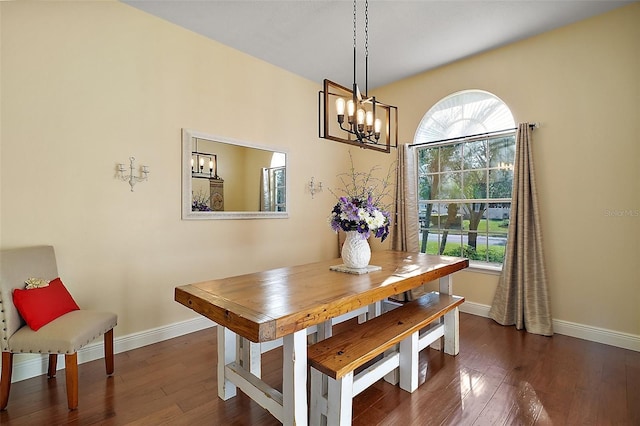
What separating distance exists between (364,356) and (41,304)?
2.05 meters

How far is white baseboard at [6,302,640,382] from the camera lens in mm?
2264

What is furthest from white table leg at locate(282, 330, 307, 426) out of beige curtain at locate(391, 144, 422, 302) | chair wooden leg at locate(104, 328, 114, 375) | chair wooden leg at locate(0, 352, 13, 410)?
beige curtain at locate(391, 144, 422, 302)

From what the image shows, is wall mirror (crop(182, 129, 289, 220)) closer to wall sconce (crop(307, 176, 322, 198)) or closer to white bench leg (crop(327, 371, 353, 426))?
wall sconce (crop(307, 176, 322, 198))

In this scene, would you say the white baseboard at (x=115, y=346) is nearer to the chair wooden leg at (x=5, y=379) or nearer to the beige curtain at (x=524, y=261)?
the chair wooden leg at (x=5, y=379)

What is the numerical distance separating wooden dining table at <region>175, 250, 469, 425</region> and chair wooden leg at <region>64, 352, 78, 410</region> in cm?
73

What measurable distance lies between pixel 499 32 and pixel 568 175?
1563mm

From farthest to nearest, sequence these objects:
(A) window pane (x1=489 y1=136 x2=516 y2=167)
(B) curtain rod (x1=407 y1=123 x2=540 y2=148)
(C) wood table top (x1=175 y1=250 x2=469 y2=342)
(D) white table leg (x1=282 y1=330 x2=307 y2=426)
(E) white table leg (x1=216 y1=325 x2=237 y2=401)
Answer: (A) window pane (x1=489 y1=136 x2=516 y2=167)
(B) curtain rod (x1=407 y1=123 x2=540 y2=148)
(E) white table leg (x1=216 y1=325 x2=237 y2=401)
(D) white table leg (x1=282 y1=330 x2=307 y2=426)
(C) wood table top (x1=175 y1=250 x2=469 y2=342)

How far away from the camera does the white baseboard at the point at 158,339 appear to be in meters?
2.26

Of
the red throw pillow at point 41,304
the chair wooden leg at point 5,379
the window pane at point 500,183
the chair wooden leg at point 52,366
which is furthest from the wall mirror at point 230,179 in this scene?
the window pane at point 500,183

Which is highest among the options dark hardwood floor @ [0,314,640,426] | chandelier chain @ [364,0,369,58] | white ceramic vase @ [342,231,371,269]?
chandelier chain @ [364,0,369,58]

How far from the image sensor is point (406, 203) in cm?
408

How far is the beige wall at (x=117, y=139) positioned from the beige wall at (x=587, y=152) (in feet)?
9.66

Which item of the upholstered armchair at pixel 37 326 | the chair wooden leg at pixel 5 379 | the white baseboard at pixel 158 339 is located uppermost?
the upholstered armchair at pixel 37 326

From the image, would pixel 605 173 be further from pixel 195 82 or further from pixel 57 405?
pixel 57 405
